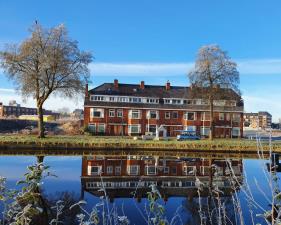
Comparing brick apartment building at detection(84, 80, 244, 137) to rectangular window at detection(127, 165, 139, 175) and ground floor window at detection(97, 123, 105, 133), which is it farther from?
rectangular window at detection(127, 165, 139, 175)

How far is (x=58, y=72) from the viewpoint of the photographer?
41.2m

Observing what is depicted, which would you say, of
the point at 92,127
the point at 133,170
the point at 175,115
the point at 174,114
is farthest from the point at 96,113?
the point at 133,170

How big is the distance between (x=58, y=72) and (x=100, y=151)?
36.3 feet

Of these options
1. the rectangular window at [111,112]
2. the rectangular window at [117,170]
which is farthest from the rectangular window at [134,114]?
the rectangular window at [117,170]

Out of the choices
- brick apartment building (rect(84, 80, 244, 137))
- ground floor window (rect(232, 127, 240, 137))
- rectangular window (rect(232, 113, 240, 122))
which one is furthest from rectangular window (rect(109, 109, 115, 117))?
ground floor window (rect(232, 127, 240, 137))

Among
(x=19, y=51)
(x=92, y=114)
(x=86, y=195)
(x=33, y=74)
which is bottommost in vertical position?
(x=86, y=195)

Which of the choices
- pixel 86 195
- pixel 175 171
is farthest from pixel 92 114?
pixel 86 195

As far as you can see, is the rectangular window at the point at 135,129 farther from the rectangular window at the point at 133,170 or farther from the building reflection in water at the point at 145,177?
the rectangular window at the point at 133,170

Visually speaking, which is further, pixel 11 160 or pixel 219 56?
pixel 219 56

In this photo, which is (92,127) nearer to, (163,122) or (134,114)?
(134,114)

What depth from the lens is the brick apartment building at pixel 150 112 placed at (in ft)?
196

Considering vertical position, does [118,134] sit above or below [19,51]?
below

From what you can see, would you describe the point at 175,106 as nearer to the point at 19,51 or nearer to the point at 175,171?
the point at 19,51

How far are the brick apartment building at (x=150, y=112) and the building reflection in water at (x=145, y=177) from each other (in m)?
28.9
